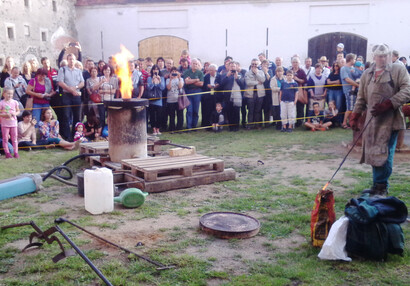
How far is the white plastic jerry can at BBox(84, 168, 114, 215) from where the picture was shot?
17.3 feet

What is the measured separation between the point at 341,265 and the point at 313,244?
1.39 ft

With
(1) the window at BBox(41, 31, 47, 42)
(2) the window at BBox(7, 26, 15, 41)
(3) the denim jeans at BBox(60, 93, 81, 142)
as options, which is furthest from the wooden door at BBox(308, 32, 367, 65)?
(3) the denim jeans at BBox(60, 93, 81, 142)

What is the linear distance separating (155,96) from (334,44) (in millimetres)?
14103

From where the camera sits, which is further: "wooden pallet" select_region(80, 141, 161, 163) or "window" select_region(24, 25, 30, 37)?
"window" select_region(24, 25, 30, 37)

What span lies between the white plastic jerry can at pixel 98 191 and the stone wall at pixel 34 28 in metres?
16.7

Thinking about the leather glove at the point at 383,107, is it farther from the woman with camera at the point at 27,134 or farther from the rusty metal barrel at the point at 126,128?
the woman with camera at the point at 27,134

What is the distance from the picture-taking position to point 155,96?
11211 millimetres

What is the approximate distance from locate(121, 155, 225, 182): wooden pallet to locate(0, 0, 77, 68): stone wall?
15.8 m

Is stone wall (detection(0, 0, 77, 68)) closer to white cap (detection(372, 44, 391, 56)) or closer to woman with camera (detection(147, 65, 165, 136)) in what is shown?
woman with camera (detection(147, 65, 165, 136))

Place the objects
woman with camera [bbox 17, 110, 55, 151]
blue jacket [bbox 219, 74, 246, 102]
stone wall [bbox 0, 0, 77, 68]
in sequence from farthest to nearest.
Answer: stone wall [bbox 0, 0, 77, 68] → blue jacket [bbox 219, 74, 246, 102] → woman with camera [bbox 17, 110, 55, 151]

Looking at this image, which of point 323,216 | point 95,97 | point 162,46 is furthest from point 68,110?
point 162,46

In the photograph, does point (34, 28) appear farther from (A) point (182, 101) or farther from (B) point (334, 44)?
(B) point (334, 44)

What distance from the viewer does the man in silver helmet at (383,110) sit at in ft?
17.7

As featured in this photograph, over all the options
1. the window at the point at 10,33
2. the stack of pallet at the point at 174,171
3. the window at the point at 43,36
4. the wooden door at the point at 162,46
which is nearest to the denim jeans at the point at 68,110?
the stack of pallet at the point at 174,171
